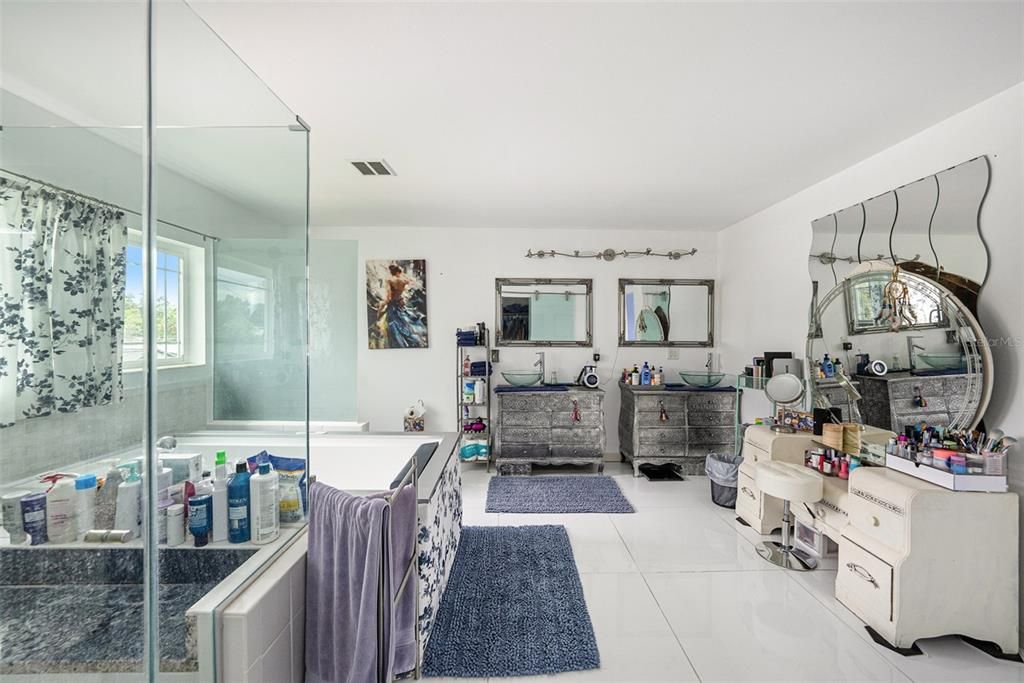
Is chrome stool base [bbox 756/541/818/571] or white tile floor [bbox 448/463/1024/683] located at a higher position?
chrome stool base [bbox 756/541/818/571]

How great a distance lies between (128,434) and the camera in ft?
3.32

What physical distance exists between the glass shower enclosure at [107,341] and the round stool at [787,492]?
2.81 m

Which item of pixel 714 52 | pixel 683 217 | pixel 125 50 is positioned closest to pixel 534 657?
pixel 125 50

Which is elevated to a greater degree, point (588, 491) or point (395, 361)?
point (395, 361)

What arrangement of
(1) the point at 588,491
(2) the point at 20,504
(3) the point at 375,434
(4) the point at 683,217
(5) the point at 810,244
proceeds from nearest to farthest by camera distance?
(2) the point at 20,504, (3) the point at 375,434, (5) the point at 810,244, (1) the point at 588,491, (4) the point at 683,217

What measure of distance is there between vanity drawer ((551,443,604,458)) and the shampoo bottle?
3.95 metres

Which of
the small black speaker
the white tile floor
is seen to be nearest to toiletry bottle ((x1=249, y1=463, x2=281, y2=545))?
the white tile floor

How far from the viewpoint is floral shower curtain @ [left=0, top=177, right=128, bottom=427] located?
2.89 ft

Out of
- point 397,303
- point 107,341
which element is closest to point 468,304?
point 397,303

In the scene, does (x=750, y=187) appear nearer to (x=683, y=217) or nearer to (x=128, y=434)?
(x=683, y=217)

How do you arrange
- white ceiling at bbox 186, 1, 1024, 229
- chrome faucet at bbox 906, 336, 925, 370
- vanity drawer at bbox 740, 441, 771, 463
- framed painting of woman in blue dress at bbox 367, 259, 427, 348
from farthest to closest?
framed painting of woman in blue dress at bbox 367, 259, 427, 348
vanity drawer at bbox 740, 441, 771, 463
chrome faucet at bbox 906, 336, 925, 370
white ceiling at bbox 186, 1, 1024, 229

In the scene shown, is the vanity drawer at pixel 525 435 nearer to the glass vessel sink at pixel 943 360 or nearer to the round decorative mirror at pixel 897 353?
the round decorative mirror at pixel 897 353

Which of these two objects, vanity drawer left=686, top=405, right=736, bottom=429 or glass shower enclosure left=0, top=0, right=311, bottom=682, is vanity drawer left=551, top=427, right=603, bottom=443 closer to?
vanity drawer left=686, top=405, right=736, bottom=429

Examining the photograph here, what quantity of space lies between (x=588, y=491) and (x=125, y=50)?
13.2ft
